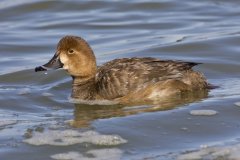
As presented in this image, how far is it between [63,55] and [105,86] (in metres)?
0.71

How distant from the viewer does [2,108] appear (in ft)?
32.7

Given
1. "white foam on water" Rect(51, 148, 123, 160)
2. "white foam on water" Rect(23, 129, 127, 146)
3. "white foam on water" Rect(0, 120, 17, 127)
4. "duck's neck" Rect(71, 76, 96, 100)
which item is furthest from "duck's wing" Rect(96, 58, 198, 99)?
"white foam on water" Rect(51, 148, 123, 160)

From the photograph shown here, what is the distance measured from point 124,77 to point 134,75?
125mm

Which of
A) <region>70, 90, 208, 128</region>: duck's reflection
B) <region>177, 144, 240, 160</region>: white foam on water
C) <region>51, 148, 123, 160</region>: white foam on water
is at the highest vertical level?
<region>70, 90, 208, 128</region>: duck's reflection

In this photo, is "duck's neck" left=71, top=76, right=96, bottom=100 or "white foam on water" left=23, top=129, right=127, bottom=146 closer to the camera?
"white foam on water" left=23, top=129, right=127, bottom=146

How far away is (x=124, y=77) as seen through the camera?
10.1 meters

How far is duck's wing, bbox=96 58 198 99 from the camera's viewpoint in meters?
10.1

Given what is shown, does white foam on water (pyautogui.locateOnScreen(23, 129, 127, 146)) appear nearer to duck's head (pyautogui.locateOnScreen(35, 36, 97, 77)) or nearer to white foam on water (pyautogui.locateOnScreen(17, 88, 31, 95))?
duck's head (pyautogui.locateOnScreen(35, 36, 97, 77))

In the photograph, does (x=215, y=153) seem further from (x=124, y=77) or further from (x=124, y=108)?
(x=124, y=77)

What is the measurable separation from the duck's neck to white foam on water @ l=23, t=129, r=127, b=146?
5.74 ft

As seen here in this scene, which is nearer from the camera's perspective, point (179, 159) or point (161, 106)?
point (179, 159)

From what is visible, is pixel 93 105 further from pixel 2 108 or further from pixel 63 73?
pixel 63 73

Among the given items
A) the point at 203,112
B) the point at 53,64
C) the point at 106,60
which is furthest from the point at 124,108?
the point at 106,60

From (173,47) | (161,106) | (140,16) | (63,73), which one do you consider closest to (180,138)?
(161,106)
